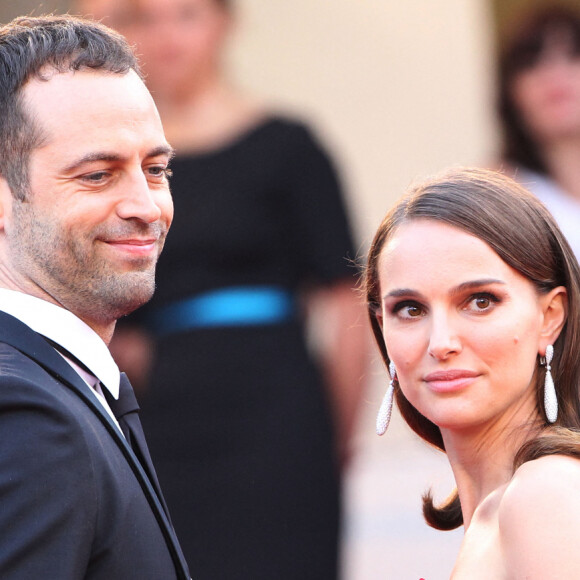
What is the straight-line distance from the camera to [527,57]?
5203 millimetres

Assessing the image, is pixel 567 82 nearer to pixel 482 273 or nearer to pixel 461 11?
pixel 482 273

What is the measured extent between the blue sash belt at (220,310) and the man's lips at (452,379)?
2.15m

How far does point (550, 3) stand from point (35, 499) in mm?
3627

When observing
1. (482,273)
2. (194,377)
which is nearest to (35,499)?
(482,273)

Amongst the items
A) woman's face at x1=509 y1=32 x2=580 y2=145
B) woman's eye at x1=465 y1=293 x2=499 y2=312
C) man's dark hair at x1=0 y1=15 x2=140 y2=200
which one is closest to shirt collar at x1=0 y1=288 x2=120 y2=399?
man's dark hair at x1=0 y1=15 x2=140 y2=200

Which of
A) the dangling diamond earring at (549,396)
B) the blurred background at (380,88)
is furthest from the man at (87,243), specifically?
the blurred background at (380,88)

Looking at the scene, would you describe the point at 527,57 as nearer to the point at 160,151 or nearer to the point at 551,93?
the point at 551,93

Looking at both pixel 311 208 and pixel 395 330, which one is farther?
pixel 311 208

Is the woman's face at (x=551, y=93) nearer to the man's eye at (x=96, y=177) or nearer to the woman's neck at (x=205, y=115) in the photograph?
the woman's neck at (x=205, y=115)

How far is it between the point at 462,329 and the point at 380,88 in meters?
7.01

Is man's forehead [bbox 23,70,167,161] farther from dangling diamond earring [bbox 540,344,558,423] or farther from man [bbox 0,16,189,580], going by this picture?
dangling diamond earring [bbox 540,344,558,423]

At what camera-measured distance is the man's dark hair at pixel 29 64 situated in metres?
2.60

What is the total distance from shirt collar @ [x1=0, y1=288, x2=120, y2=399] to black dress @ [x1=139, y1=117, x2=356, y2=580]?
6.87ft

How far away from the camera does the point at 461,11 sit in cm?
920
